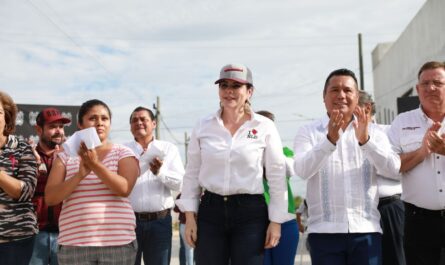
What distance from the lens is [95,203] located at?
4.29 m

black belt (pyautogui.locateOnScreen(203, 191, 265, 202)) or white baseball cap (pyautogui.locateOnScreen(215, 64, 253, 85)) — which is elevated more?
white baseball cap (pyautogui.locateOnScreen(215, 64, 253, 85))

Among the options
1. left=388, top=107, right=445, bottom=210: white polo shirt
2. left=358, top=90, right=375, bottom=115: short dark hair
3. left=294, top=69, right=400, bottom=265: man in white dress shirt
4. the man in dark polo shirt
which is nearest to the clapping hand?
left=294, top=69, right=400, bottom=265: man in white dress shirt

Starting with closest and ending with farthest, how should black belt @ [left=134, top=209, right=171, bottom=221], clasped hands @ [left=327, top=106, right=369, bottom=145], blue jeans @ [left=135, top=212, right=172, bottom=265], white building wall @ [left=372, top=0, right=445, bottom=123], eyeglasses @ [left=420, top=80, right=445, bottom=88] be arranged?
clasped hands @ [left=327, top=106, right=369, bottom=145], eyeglasses @ [left=420, top=80, right=445, bottom=88], blue jeans @ [left=135, top=212, right=172, bottom=265], black belt @ [left=134, top=209, right=171, bottom=221], white building wall @ [left=372, top=0, right=445, bottom=123]

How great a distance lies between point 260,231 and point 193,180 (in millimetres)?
636

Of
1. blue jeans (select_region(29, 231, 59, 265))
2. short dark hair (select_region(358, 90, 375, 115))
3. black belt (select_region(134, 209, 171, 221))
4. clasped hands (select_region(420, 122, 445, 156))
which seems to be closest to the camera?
clasped hands (select_region(420, 122, 445, 156))

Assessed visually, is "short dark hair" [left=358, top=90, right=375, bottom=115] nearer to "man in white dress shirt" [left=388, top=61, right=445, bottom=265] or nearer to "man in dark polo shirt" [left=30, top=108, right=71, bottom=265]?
"man in white dress shirt" [left=388, top=61, right=445, bottom=265]

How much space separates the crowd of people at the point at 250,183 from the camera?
4.06 m

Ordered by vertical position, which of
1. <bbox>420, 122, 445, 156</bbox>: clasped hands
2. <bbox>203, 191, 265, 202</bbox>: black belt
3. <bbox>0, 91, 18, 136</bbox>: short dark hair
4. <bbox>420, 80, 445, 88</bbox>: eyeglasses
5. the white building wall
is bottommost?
<bbox>203, 191, 265, 202</bbox>: black belt

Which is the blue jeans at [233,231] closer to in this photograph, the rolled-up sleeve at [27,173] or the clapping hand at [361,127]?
the clapping hand at [361,127]

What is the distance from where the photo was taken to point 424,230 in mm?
4395

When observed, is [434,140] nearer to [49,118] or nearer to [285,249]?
[285,249]

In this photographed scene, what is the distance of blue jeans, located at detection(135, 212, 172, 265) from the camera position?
6133 mm

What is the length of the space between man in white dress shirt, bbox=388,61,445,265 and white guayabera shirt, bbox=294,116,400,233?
349mm

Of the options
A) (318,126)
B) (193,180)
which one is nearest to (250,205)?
(193,180)
